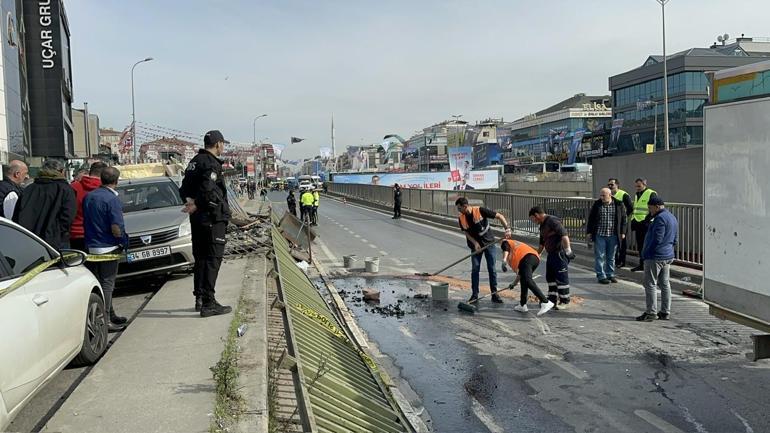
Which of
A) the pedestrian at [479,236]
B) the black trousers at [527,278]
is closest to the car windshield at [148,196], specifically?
the pedestrian at [479,236]

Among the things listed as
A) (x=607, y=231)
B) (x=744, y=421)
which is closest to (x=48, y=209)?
(x=744, y=421)

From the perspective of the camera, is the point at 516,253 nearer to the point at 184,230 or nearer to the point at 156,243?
the point at 184,230

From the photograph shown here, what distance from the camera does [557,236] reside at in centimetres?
925

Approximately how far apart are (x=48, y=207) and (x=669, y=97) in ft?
282

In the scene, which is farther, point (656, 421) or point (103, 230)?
point (103, 230)

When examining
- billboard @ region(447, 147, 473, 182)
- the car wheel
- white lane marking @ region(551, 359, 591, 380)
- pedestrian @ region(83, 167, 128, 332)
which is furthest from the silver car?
billboard @ region(447, 147, 473, 182)

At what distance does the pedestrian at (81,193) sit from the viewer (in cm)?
734

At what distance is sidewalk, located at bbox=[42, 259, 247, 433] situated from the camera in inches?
153

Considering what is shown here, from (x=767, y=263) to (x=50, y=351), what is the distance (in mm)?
5132

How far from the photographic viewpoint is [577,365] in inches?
262

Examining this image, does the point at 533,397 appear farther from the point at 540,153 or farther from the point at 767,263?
the point at 540,153

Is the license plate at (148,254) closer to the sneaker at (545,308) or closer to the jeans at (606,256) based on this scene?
the sneaker at (545,308)

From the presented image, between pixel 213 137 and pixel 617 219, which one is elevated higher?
pixel 213 137

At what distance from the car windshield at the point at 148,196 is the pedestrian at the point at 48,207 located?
4.21 meters
